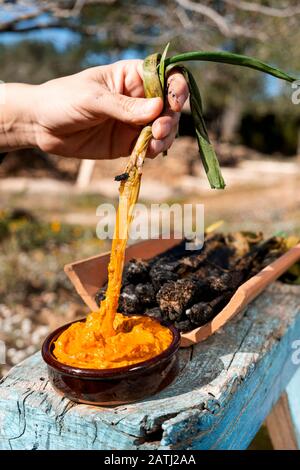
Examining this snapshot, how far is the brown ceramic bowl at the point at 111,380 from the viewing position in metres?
1.28

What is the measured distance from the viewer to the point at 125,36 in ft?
21.3

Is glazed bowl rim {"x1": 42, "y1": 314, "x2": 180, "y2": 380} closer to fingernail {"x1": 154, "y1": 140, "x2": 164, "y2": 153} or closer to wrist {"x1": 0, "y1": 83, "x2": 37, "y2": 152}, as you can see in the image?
fingernail {"x1": 154, "y1": 140, "x2": 164, "y2": 153}

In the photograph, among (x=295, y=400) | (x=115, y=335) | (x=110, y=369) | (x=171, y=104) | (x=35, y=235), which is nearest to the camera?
(x=110, y=369)

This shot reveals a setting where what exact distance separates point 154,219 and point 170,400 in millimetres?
6628

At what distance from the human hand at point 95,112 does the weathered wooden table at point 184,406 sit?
0.70 metres

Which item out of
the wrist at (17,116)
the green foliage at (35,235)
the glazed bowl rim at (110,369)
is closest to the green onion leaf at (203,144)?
the glazed bowl rim at (110,369)

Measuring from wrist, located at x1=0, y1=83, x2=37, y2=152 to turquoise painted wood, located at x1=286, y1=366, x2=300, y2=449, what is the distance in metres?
1.49

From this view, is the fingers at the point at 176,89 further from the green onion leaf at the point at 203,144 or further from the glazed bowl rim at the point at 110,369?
the glazed bowl rim at the point at 110,369

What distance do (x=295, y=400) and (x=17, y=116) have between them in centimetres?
167

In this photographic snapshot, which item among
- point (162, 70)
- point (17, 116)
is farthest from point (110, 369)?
point (17, 116)

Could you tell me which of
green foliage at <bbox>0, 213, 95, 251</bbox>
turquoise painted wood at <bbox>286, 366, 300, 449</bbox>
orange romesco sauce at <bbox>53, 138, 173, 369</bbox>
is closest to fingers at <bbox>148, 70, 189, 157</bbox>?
orange romesco sauce at <bbox>53, 138, 173, 369</bbox>

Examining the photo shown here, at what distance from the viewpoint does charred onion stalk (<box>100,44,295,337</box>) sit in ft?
4.74

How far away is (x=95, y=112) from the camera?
1720 millimetres

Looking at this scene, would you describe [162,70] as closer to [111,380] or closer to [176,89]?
[176,89]
